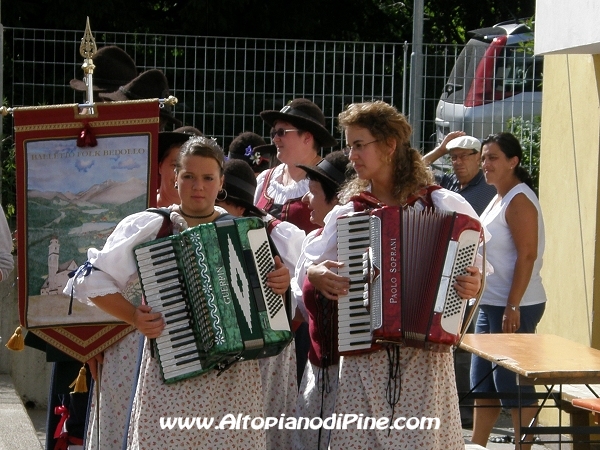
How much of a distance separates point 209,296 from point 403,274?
0.77 metres

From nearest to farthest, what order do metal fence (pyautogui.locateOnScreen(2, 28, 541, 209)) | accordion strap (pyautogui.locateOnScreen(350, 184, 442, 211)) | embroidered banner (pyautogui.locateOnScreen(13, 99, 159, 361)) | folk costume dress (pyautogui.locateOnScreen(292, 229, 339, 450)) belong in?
accordion strap (pyautogui.locateOnScreen(350, 184, 442, 211)), folk costume dress (pyautogui.locateOnScreen(292, 229, 339, 450)), embroidered banner (pyautogui.locateOnScreen(13, 99, 159, 361)), metal fence (pyautogui.locateOnScreen(2, 28, 541, 209))

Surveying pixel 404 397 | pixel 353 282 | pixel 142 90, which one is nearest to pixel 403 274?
pixel 353 282

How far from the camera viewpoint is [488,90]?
26.6 ft

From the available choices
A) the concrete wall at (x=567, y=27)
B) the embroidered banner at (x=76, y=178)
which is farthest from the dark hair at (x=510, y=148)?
the embroidered banner at (x=76, y=178)

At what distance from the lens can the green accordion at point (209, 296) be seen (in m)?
3.95

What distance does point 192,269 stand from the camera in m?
3.96

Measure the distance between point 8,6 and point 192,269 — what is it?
1010 cm

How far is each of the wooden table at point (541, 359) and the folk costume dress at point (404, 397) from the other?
814 millimetres

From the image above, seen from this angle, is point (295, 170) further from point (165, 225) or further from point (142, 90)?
point (165, 225)

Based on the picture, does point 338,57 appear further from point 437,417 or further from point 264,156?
point 437,417

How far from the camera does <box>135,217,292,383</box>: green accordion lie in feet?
13.0

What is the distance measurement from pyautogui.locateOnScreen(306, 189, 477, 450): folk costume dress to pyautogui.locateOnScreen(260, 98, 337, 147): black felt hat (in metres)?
2.18

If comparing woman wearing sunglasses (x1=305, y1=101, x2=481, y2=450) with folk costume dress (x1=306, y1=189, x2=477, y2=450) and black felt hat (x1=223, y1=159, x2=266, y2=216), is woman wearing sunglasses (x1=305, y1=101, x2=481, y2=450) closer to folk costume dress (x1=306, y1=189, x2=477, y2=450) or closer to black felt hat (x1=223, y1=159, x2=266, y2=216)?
folk costume dress (x1=306, y1=189, x2=477, y2=450)

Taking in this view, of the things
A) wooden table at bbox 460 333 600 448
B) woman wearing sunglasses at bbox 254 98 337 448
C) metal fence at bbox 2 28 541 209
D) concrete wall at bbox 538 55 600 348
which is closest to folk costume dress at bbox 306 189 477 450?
wooden table at bbox 460 333 600 448
